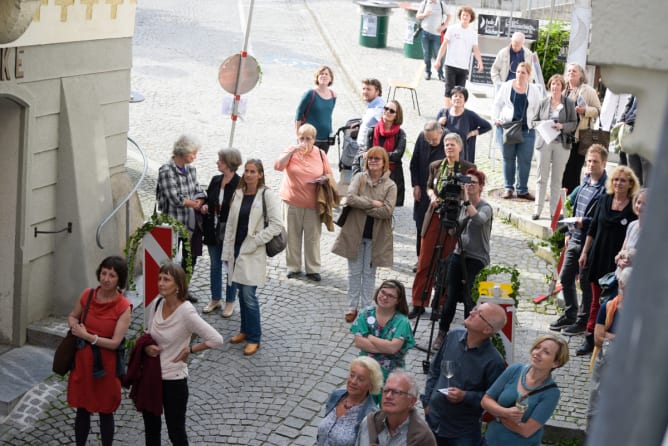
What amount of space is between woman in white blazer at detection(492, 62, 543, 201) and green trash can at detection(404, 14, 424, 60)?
1071 centimetres

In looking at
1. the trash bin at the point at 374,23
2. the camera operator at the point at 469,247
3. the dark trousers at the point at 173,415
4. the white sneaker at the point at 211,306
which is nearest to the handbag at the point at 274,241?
the white sneaker at the point at 211,306

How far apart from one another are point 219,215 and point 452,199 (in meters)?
2.47

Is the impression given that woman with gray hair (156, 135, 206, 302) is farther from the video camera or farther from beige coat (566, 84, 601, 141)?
beige coat (566, 84, 601, 141)

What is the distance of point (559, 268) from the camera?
35.6ft

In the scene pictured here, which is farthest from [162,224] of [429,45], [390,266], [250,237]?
[429,45]

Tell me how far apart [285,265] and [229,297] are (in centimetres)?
172

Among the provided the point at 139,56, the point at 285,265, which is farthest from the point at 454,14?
the point at 285,265

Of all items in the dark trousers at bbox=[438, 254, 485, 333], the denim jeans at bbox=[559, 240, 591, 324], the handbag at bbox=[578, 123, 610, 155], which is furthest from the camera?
the handbag at bbox=[578, 123, 610, 155]

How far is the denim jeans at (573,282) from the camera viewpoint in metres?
10.2

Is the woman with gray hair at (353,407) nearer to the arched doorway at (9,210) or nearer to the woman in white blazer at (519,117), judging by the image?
the arched doorway at (9,210)

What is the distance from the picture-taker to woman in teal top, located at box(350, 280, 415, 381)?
7504 mm

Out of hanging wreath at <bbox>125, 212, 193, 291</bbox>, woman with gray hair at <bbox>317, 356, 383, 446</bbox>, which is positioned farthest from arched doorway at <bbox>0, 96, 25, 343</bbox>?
woman with gray hair at <bbox>317, 356, 383, 446</bbox>

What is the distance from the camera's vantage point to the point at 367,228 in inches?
409

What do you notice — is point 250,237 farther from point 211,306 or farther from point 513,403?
point 513,403
